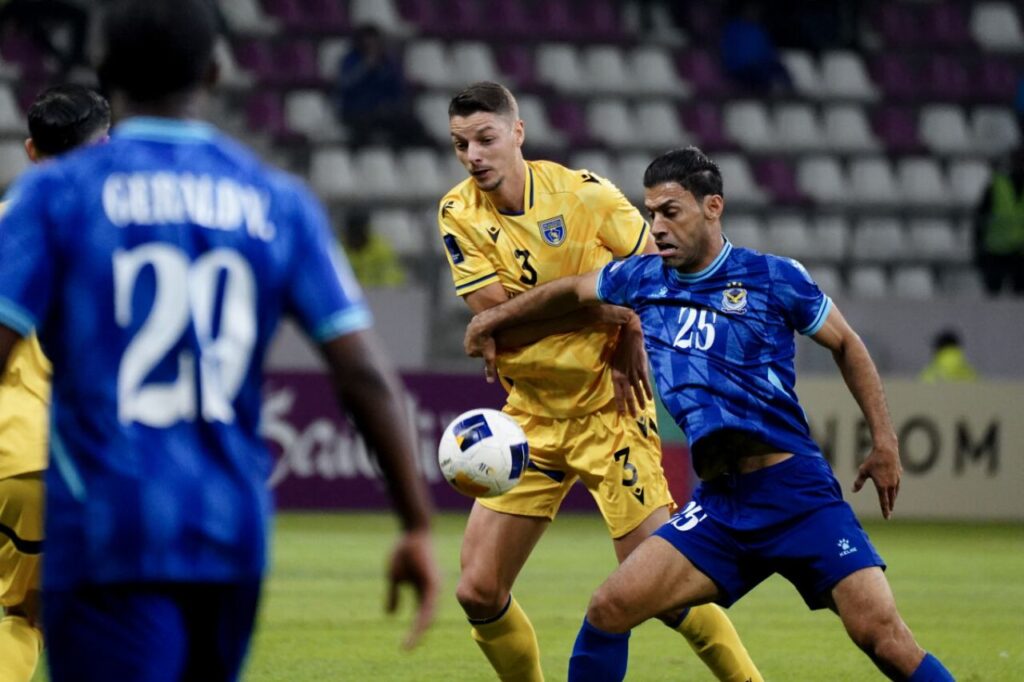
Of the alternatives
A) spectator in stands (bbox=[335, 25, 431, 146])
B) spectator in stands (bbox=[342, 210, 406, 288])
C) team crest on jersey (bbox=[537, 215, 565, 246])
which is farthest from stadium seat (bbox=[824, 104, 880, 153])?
team crest on jersey (bbox=[537, 215, 565, 246])

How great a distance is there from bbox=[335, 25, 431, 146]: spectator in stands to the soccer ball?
11.5 metres

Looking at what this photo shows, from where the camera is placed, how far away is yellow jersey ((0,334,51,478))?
5.32 meters

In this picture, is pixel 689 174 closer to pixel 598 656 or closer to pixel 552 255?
pixel 552 255

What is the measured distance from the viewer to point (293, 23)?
61.9 feet

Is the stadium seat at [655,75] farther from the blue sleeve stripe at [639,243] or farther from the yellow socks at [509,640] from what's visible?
the yellow socks at [509,640]

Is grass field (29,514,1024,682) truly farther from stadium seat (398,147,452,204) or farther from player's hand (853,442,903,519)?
stadium seat (398,147,452,204)

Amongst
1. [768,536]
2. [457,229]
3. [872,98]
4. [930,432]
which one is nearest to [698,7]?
[872,98]

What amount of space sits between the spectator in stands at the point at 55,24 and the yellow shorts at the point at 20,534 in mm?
11741

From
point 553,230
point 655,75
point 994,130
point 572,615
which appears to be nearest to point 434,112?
point 655,75

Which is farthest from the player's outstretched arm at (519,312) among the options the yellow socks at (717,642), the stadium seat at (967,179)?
the stadium seat at (967,179)

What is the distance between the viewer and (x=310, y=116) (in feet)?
59.2

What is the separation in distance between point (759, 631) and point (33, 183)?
6865 mm

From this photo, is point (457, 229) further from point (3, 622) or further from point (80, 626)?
point (80, 626)

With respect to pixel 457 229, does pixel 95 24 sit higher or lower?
higher
